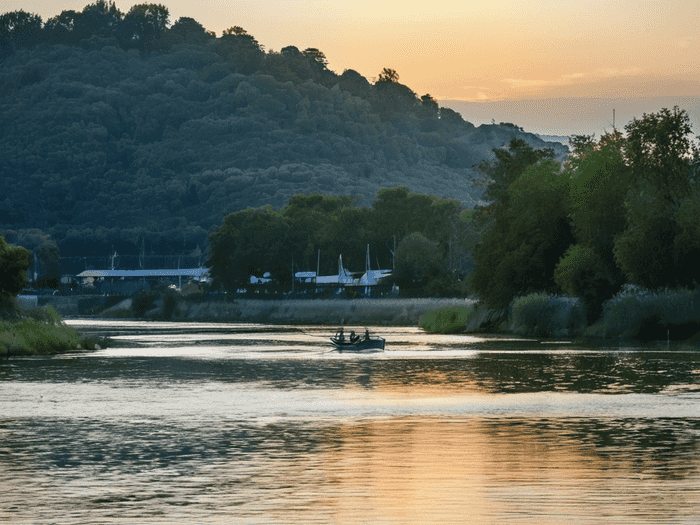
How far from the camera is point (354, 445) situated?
108ft

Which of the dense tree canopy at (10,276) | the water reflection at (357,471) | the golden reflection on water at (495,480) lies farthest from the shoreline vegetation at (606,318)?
the golden reflection on water at (495,480)

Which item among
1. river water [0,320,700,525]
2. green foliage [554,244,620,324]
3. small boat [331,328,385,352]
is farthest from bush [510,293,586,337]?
river water [0,320,700,525]

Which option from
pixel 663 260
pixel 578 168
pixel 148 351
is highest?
pixel 578 168

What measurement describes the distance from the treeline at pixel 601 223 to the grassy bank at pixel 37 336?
1741 inches

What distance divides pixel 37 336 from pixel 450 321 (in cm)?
5984

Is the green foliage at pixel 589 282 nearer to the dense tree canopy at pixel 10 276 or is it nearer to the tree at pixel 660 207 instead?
the tree at pixel 660 207

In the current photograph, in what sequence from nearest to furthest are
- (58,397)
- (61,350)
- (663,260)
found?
(58,397), (61,350), (663,260)

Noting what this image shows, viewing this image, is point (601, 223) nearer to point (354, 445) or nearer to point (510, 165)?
point (510, 165)

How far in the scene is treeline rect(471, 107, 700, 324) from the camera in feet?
317

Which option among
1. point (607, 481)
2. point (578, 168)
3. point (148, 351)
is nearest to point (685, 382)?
point (607, 481)

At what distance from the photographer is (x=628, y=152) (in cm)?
10669

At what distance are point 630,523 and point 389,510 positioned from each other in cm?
463

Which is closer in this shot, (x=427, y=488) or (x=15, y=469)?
(x=427, y=488)

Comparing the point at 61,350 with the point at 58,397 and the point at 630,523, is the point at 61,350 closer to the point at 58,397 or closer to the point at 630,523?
the point at 58,397
